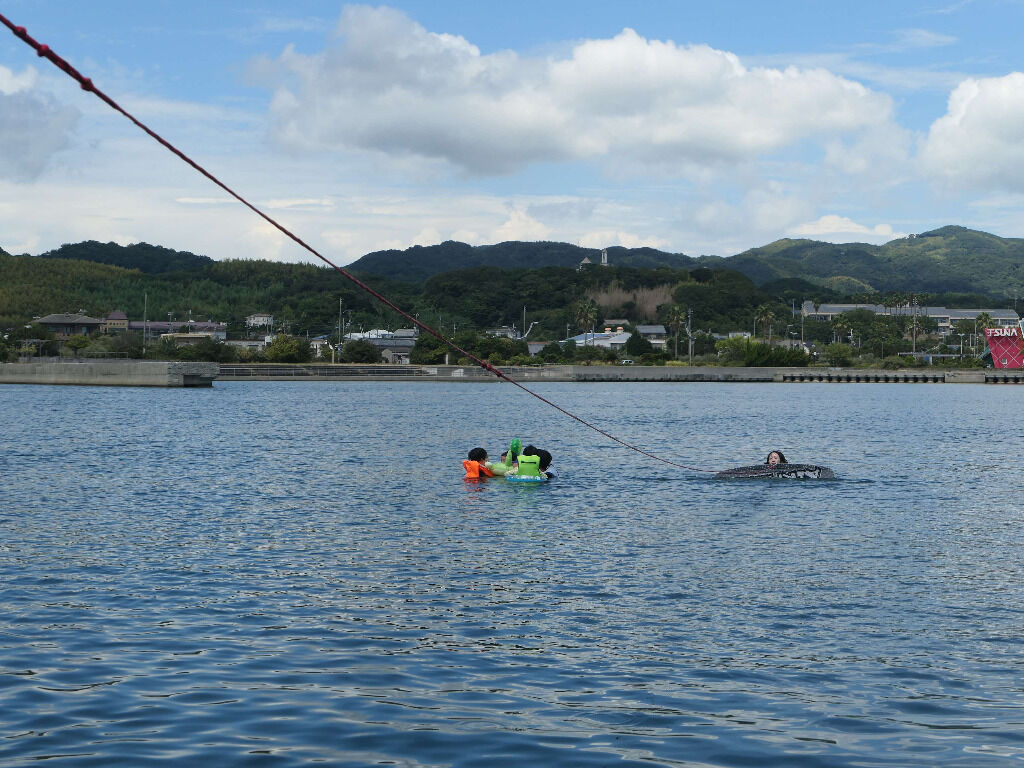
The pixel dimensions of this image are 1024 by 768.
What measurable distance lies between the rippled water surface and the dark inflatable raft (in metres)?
0.81

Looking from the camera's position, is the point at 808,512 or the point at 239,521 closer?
the point at 239,521

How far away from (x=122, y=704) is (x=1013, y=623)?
1377 centimetres

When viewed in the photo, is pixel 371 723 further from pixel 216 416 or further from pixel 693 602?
pixel 216 416

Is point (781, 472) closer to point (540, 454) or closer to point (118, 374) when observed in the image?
point (540, 454)

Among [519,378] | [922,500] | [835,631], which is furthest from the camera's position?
[519,378]

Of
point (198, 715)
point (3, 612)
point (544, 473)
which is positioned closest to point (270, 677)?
point (198, 715)

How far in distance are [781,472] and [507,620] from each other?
2442 centimetres

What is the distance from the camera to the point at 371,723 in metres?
12.2

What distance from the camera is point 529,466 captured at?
126 ft

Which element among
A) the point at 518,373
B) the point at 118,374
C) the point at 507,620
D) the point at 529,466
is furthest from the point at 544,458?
the point at 518,373

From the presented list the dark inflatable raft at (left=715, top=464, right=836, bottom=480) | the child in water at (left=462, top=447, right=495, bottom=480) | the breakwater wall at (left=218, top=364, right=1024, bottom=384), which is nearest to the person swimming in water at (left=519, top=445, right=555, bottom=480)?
the child in water at (left=462, top=447, right=495, bottom=480)

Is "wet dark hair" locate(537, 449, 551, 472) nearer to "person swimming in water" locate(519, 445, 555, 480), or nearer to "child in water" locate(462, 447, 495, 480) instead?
"person swimming in water" locate(519, 445, 555, 480)

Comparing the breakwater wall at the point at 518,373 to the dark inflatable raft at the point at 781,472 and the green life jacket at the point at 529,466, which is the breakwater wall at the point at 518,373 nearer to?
the dark inflatable raft at the point at 781,472

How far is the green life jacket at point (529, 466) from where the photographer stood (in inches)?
1510
